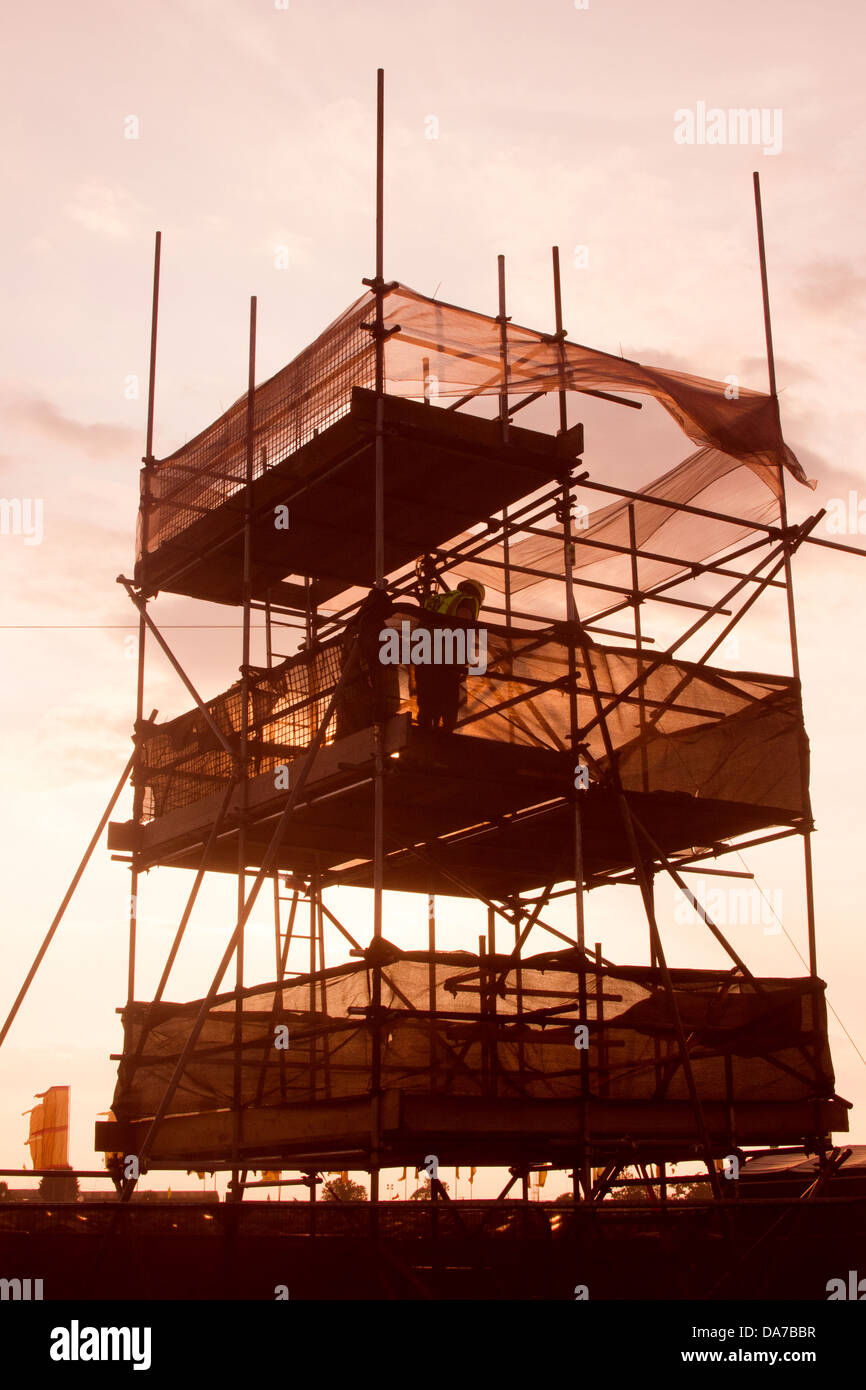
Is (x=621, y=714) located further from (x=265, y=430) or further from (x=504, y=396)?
(x=265, y=430)

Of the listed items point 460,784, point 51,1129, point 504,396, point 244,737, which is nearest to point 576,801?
point 460,784

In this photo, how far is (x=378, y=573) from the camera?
53.6ft

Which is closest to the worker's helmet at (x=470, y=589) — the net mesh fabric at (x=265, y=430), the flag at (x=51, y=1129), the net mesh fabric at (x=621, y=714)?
the net mesh fabric at (x=621, y=714)

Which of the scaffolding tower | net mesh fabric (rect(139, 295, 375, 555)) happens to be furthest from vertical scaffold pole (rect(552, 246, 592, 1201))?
net mesh fabric (rect(139, 295, 375, 555))

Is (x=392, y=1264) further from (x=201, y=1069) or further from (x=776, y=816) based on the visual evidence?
(x=776, y=816)

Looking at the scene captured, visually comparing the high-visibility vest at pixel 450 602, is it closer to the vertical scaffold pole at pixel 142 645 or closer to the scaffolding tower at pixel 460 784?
the scaffolding tower at pixel 460 784

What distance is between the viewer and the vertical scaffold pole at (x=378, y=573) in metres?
14.8

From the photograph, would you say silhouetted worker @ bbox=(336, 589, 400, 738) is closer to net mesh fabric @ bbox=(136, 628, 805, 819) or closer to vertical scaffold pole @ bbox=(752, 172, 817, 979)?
net mesh fabric @ bbox=(136, 628, 805, 819)

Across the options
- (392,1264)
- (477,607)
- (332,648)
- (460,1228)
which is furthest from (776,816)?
(392,1264)
